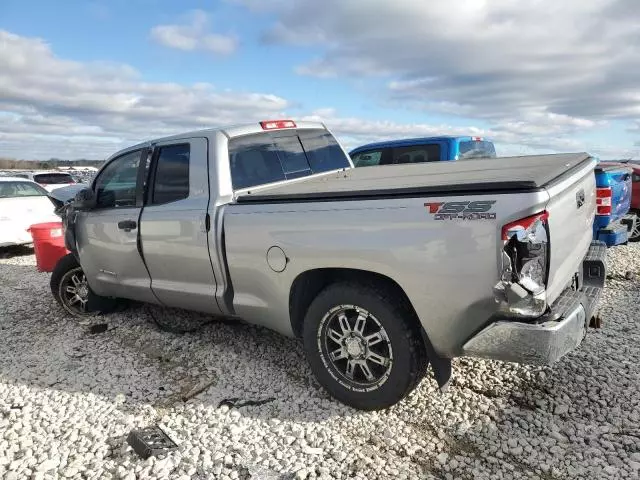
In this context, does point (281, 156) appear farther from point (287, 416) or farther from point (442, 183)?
point (287, 416)

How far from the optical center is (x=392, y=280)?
10.2ft

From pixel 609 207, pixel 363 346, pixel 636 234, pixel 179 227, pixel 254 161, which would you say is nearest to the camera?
pixel 363 346

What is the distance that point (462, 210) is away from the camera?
2.66 m

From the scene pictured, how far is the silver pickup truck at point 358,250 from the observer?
265 cm

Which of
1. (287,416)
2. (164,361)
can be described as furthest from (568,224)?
(164,361)

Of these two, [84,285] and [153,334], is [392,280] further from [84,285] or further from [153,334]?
[84,285]

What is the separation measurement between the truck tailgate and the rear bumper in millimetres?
117

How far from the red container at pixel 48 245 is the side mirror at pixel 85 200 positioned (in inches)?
81.7

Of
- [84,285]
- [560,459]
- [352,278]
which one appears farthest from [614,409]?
[84,285]

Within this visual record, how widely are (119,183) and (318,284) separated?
8.40ft

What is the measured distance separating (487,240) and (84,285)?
4854 mm

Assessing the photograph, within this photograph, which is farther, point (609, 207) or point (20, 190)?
point (20, 190)

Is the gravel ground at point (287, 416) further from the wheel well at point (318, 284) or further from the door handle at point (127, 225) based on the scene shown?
the door handle at point (127, 225)

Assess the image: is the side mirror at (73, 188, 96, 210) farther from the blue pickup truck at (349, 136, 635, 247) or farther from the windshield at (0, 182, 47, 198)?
the windshield at (0, 182, 47, 198)
